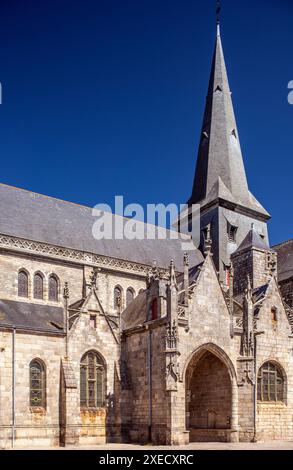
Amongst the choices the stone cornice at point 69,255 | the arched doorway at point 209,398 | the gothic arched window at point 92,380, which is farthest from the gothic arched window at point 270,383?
the stone cornice at point 69,255

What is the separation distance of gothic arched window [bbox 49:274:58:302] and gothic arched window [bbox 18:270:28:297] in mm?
1342

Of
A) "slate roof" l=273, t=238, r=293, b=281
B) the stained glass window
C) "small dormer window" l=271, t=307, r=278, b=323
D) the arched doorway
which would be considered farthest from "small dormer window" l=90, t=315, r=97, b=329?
"slate roof" l=273, t=238, r=293, b=281

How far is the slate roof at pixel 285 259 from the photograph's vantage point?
36188 millimetres

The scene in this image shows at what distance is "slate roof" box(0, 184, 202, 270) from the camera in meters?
31.2

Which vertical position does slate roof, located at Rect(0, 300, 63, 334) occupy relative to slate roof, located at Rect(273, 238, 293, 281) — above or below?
below

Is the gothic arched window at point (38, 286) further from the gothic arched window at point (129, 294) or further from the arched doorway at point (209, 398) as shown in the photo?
the arched doorway at point (209, 398)

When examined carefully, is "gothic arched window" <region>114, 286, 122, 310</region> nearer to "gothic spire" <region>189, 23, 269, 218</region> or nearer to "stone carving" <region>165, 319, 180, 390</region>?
"stone carving" <region>165, 319, 180, 390</region>

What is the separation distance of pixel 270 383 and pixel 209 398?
2.98 metres

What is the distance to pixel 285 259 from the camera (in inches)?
1508

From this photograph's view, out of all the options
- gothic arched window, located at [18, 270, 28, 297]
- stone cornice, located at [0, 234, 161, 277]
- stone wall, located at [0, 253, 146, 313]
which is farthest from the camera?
stone cornice, located at [0, 234, 161, 277]

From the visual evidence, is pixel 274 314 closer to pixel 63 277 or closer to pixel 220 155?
pixel 63 277

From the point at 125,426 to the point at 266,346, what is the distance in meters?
7.62

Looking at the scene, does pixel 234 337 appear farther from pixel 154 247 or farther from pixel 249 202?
pixel 249 202
